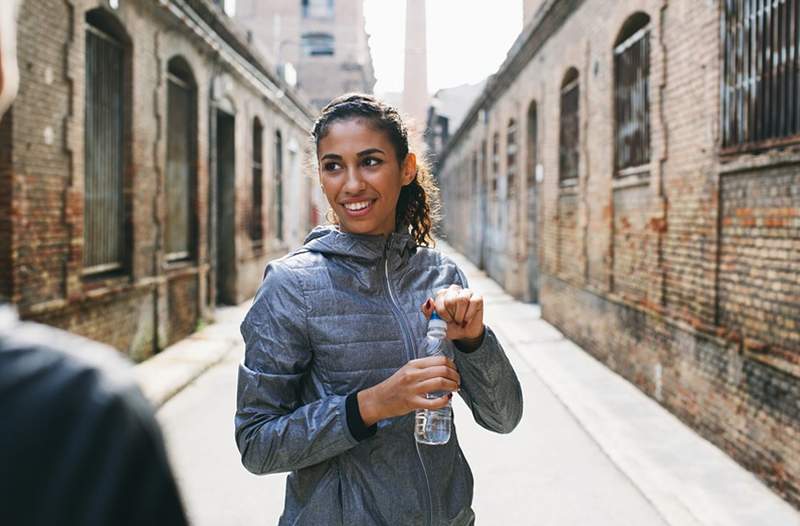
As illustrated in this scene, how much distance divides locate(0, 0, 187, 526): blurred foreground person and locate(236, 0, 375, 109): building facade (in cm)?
4456

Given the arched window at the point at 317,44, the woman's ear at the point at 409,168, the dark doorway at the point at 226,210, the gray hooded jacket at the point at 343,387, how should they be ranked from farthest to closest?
the arched window at the point at 317,44 → the dark doorway at the point at 226,210 → the woman's ear at the point at 409,168 → the gray hooded jacket at the point at 343,387

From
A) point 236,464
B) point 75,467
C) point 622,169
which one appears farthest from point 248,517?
point 622,169

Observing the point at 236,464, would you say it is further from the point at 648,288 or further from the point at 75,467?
the point at 75,467

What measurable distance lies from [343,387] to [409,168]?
76 centimetres

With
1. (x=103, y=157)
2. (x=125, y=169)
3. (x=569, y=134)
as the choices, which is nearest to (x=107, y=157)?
(x=103, y=157)

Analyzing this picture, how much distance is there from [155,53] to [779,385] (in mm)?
8503

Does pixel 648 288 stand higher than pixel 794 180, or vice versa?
pixel 794 180

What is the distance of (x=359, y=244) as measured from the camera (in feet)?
6.84

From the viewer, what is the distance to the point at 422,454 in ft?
6.41

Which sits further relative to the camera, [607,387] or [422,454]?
[607,387]

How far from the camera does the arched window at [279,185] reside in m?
20.7

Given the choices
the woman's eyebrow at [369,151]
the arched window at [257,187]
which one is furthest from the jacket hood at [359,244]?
the arched window at [257,187]

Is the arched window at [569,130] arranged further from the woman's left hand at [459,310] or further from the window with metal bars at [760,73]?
the woman's left hand at [459,310]

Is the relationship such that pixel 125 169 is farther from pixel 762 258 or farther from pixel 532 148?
pixel 532 148
